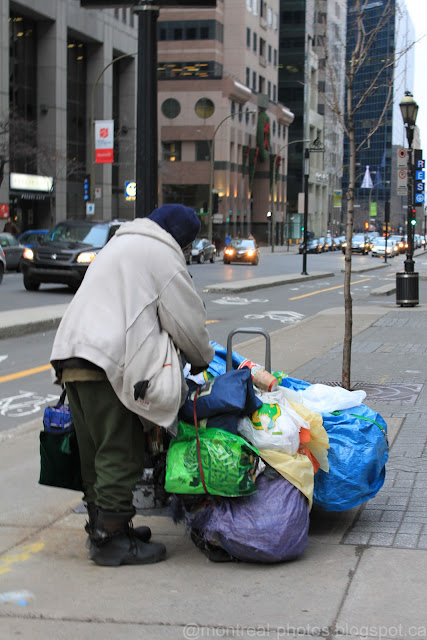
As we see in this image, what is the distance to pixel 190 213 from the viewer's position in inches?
174

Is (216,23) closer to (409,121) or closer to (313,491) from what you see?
(409,121)

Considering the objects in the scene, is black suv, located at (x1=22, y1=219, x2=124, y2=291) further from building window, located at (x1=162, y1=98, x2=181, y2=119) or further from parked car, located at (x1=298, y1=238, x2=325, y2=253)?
building window, located at (x1=162, y1=98, x2=181, y2=119)

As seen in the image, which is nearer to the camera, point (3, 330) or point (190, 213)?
point (190, 213)

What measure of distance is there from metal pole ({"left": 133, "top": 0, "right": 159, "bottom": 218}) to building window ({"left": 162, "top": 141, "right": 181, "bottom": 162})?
262 ft

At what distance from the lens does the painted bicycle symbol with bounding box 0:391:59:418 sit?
8320mm

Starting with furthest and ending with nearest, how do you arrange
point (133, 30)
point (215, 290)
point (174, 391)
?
1. point (133, 30)
2. point (215, 290)
3. point (174, 391)

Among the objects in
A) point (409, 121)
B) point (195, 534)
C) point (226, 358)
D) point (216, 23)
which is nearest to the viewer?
point (195, 534)

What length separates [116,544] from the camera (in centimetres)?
421

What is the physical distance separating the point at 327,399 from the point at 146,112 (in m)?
3.70

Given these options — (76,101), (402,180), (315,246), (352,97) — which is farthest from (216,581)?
(315,246)

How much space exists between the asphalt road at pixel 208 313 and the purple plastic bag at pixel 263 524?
394cm

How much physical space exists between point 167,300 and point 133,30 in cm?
6519

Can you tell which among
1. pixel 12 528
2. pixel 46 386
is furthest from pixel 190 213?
pixel 46 386

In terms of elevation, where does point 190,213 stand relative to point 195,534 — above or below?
above
